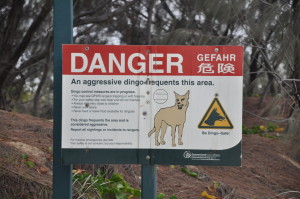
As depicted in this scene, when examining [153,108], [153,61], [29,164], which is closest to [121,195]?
[29,164]

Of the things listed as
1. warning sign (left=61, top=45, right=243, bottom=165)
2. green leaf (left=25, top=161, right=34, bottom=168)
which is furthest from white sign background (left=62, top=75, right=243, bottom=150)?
green leaf (left=25, top=161, right=34, bottom=168)

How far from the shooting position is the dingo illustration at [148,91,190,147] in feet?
8.04

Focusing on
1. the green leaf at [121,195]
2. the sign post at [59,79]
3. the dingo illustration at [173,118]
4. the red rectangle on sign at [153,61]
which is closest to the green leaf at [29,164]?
the green leaf at [121,195]

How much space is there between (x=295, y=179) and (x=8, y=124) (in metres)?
3.12

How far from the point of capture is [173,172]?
4449 millimetres

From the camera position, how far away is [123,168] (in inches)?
162

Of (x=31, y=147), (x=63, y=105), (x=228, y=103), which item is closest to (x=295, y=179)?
(x=31, y=147)

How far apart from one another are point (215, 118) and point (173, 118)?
209mm

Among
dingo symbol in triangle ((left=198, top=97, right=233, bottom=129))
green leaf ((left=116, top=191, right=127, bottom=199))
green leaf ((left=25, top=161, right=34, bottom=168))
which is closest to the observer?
dingo symbol in triangle ((left=198, top=97, right=233, bottom=129))

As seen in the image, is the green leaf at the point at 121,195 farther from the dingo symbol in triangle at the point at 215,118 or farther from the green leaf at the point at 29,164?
the dingo symbol in triangle at the point at 215,118

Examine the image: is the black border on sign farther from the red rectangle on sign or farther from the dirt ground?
the dirt ground

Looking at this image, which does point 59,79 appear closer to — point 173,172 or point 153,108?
point 153,108

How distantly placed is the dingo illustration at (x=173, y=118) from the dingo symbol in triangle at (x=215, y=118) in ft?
0.34

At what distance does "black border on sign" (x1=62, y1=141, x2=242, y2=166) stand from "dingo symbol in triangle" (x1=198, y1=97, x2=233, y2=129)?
0.39 feet
